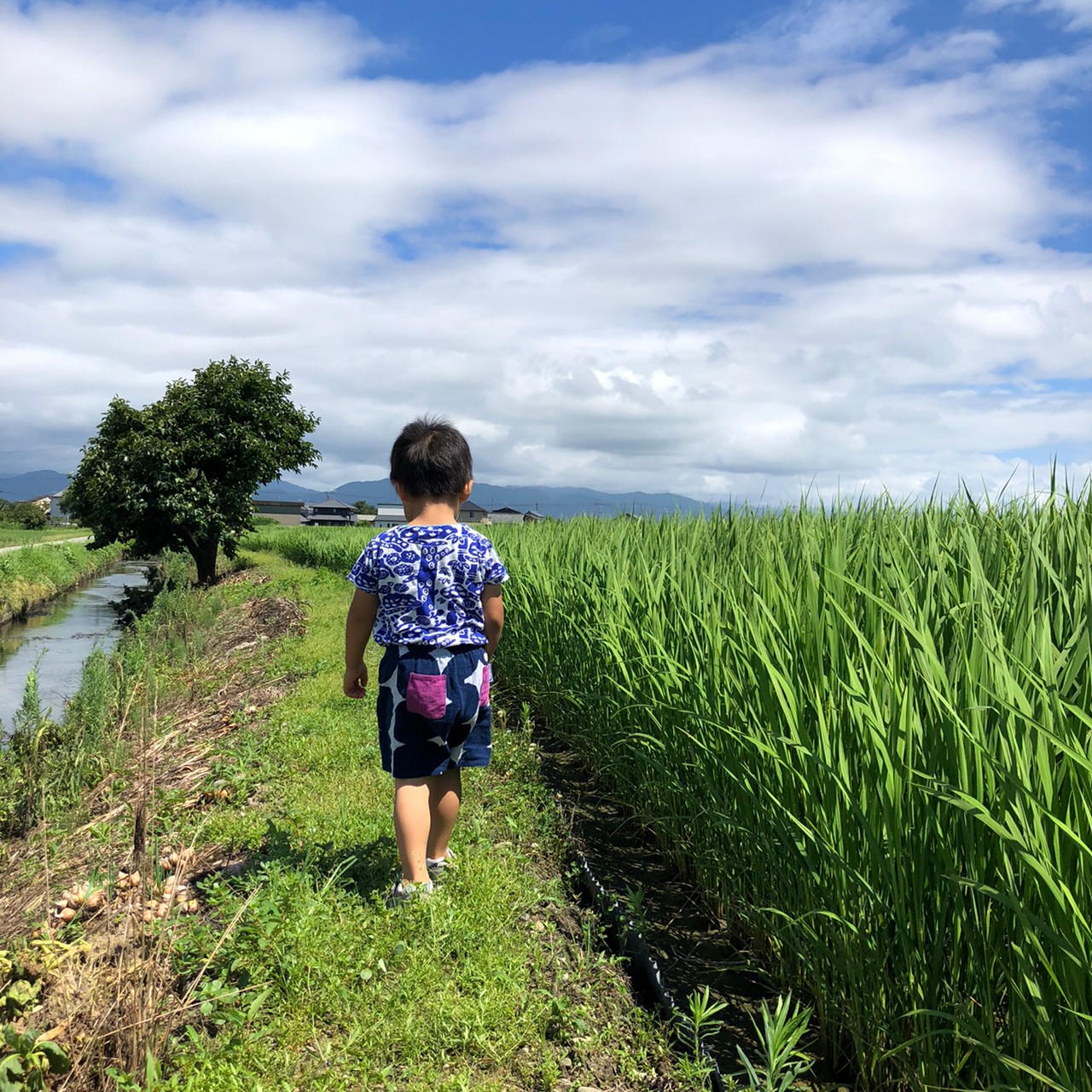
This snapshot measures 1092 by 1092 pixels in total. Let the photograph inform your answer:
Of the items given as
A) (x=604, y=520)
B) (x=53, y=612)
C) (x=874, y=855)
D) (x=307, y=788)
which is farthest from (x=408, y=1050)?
(x=53, y=612)

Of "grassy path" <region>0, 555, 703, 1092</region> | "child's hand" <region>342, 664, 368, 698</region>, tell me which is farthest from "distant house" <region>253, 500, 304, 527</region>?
"child's hand" <region>342, 664, 368, 698</region>

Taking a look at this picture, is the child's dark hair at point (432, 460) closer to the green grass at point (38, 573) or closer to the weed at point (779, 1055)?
the weed at point (779, 1055)

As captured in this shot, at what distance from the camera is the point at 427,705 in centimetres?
317

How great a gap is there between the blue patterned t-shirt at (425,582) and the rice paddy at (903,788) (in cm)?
86

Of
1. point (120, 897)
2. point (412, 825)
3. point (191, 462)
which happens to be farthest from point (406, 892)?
point (191, 462)

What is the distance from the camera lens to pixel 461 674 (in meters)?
3.26

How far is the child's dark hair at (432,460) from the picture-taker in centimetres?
328

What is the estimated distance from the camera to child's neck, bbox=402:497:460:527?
330cm

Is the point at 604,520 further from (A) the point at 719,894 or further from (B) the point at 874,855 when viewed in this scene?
(B) the point at 874,855

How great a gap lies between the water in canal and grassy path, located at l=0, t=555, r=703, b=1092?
346 cm

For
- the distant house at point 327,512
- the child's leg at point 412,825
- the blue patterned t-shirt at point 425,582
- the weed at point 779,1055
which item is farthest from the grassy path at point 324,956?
the distant house at point 327,512

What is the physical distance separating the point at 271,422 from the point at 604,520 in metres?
18.4

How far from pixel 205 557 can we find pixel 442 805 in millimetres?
24192

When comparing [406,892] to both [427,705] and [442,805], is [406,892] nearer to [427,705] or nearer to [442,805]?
[442,805]
